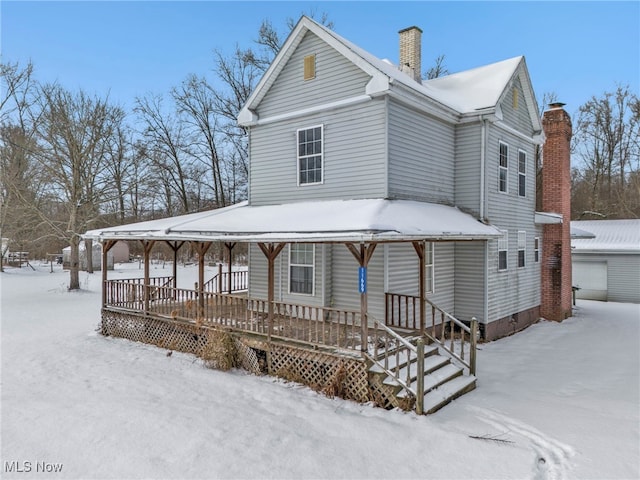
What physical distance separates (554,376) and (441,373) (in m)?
2.98

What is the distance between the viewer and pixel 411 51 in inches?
538

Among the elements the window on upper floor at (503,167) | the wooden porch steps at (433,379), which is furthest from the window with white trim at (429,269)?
the window on upper floor at (503,167)

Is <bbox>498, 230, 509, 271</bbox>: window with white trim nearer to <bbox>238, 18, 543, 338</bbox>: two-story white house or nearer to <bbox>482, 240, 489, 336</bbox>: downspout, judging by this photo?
<bbox>238, 18, 543, 338</bbox>: two-story white house

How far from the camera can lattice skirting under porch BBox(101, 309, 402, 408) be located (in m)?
7.84

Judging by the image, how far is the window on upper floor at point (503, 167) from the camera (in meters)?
13.3

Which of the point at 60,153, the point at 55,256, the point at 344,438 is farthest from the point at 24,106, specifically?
the point at 344,438

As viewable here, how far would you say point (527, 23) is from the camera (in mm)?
24516

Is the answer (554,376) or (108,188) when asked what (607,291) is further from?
(108,188)

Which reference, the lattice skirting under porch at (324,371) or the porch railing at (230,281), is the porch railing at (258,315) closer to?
the lattice skirting under porch at (324,371)

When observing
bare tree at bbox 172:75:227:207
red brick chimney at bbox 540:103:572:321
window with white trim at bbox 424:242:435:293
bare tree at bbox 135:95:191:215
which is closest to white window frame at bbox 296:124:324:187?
window with white trim at bbox 424:242:435:293

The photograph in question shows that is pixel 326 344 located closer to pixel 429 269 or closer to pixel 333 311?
pixel 333 311

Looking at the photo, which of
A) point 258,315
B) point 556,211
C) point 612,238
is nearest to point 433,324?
point 258,315
